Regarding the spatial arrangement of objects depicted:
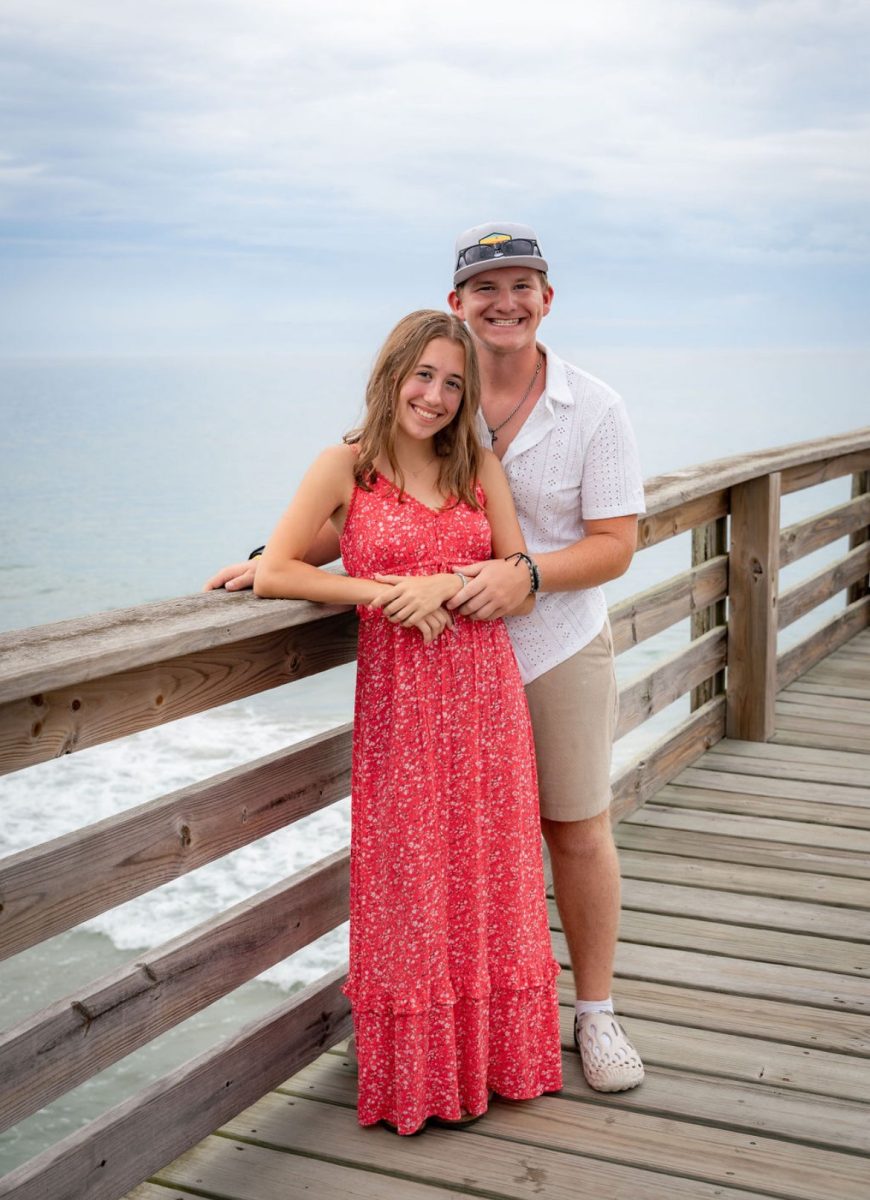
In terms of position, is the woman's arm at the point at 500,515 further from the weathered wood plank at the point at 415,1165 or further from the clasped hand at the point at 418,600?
the weathered wood plank at the point at 415,1165

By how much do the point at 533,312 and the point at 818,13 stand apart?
54.8m

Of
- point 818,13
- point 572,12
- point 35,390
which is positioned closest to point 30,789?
point 818,13

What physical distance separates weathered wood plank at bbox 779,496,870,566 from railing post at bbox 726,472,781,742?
362mm

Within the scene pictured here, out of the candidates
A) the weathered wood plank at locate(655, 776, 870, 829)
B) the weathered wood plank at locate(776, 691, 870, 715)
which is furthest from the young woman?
the weathered wood plank at locate(776, 691, 870, 715)

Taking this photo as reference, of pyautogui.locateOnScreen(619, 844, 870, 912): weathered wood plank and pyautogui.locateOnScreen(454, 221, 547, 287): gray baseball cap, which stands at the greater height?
pyautogui.locateOnScreen(454, 221, 547, 287): gray baseball cap

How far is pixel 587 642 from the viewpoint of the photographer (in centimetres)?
229

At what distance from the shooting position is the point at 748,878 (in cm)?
320

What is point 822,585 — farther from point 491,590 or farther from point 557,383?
point 491,590

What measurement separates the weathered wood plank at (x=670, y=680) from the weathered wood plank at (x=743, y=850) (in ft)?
0.98

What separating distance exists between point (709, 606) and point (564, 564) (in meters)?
2.11

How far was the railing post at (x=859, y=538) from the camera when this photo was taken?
18.3 feet

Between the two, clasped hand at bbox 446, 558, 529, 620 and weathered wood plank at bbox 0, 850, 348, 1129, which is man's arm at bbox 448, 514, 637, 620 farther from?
weathered wood plank at bbox 0, 850, 348, 1129

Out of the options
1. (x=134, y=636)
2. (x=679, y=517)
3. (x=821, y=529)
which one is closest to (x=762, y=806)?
(x=679, y=517)

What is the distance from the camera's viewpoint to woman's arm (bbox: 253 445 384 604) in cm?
201
